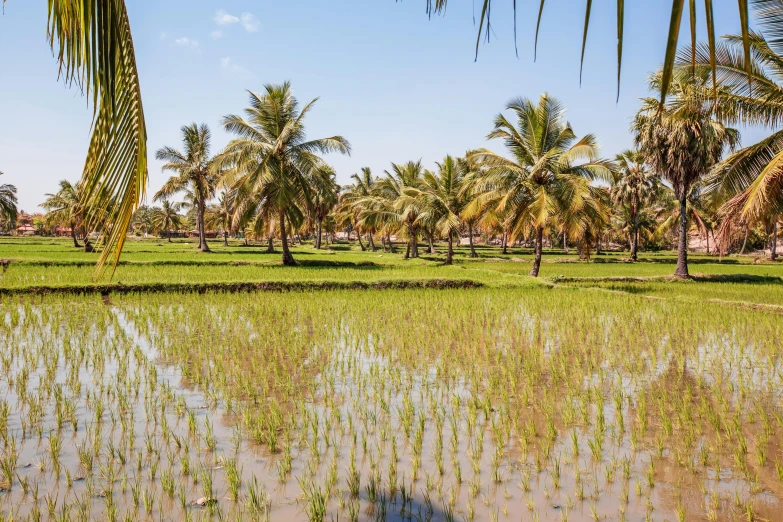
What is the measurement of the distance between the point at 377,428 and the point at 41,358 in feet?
13.9

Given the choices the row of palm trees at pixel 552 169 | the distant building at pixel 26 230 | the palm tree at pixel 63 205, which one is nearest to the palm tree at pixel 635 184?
the row of palm trees at pixel 552 169

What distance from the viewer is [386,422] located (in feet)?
Result: 13.5

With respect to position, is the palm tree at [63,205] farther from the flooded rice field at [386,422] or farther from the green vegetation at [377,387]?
the flooded rice field at [386,422]

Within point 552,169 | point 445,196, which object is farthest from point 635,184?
point 552,169

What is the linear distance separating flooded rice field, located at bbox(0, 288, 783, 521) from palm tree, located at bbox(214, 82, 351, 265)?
10.6 m

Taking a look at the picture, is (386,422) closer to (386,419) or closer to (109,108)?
(386,419)

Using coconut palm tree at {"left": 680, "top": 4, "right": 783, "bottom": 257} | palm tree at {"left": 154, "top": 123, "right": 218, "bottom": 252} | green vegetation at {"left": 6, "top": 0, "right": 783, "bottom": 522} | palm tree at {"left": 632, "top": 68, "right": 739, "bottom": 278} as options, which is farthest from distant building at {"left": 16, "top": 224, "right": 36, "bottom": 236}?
coconut palm tree at {"left": 680, "top": 4, "right": 783, "bottom": 257}

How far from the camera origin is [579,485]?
3090 millimetres

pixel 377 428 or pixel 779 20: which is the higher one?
pixel 779 20

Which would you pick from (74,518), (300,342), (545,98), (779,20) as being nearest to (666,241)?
(545,98)

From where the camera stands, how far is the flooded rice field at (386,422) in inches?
115

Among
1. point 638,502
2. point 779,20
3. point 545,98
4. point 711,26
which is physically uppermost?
point 545,98

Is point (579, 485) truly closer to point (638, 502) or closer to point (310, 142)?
point (638, 502)

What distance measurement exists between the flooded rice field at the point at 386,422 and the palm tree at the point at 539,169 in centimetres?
684
